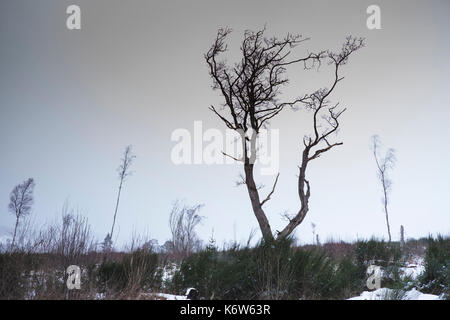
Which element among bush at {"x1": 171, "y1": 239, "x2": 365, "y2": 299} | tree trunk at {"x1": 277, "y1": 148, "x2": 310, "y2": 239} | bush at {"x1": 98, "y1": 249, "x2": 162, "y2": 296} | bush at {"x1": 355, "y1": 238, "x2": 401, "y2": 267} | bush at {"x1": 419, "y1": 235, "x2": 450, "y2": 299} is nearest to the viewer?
bush at {"x1": 171, "y1": 239, "x2": 365, "y2": 299}

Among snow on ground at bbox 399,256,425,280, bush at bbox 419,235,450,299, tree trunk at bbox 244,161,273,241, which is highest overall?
tree trunk at bbox 244,161,273,241

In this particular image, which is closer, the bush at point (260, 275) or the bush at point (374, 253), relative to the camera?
the bush at point (260, 275)

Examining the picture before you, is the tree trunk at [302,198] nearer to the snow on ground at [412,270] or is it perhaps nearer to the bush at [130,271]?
the snow on ground at [412,270]

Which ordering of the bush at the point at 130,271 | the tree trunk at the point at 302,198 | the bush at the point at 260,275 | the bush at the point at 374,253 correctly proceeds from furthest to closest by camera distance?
the tree trunk at the point at 302,198 < the bush at the point at 374,253 < the bush at the point at 130,271 < the bush at the point at 260,275

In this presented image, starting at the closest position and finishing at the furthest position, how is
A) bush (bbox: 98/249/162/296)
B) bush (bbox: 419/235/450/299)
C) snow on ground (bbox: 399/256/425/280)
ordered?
1. bush (bbox: 98/249/162/296)
2. bush (bbox: 419/235/450/299)
3. snow on ground (bbox: 399/256/425/280)

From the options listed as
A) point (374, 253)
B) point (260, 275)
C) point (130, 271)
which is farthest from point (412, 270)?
point (130, 271)

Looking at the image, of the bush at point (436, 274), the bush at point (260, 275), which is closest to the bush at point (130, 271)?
the bush at point (260, 275)

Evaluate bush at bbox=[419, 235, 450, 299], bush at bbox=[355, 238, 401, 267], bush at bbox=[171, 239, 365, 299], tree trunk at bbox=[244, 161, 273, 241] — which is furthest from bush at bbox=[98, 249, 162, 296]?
bush at bbox=[355, 238, 401, 267]

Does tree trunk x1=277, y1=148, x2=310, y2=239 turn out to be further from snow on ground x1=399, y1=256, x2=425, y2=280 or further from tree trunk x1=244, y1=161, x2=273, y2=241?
snow on ground x1=399, y1=256, x2=425, y2=280

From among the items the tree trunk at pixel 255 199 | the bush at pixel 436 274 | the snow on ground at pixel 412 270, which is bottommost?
the snow on ground at pixel 412 270

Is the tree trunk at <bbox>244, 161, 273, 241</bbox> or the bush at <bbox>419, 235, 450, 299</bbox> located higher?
the tree trunk at <bbox>244, 161, 273, 241</bbox>
